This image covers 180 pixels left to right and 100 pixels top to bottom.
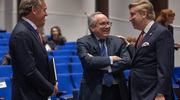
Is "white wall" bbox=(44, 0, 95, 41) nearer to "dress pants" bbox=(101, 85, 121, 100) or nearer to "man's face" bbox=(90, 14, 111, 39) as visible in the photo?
"man's face" bbox=(90, 14, 111, 39)

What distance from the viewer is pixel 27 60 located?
1754 millimetres

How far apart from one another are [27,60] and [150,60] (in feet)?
2.87

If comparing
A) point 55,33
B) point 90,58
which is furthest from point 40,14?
point 55,33

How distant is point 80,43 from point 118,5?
17.8ft

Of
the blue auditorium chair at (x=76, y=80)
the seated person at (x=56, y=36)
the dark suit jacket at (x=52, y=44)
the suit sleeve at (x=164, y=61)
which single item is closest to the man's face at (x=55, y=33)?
the seated person at (x=56, y=36)

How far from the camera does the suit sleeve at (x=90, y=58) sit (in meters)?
2.28

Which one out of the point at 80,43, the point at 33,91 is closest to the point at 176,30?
the point at 80,43

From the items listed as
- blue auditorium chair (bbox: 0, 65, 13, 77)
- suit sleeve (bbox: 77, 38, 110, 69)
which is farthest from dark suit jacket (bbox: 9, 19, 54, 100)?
blue auditorium chair (bbox: 0, 65, 13, 77)

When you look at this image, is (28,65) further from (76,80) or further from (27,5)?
(76,80)

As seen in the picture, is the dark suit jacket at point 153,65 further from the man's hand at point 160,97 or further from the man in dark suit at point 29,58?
the man in dark suit at point 29,58

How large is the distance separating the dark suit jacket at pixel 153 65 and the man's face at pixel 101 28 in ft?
1.22

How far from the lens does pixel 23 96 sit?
5.89 ft

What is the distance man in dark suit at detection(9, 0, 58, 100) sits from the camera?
69.3 inches

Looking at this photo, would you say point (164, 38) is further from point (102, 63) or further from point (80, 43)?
point (80, 43)
